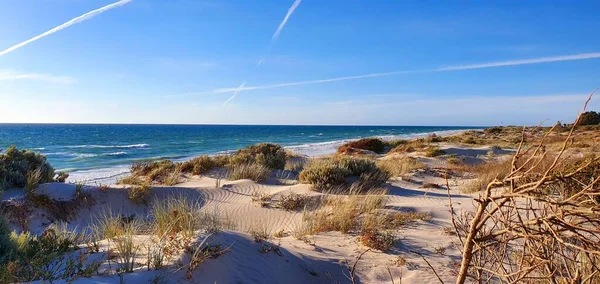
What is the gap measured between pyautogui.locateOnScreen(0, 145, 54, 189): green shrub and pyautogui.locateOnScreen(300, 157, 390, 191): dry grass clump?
24.0ft

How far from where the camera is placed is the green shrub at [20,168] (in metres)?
9.96

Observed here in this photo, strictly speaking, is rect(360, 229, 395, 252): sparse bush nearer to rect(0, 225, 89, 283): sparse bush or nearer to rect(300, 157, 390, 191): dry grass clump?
rect(0, 225, 89, 283): sparse bush

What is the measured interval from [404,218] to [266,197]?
12.2 ft

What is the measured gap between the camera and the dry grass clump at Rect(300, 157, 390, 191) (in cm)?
1099

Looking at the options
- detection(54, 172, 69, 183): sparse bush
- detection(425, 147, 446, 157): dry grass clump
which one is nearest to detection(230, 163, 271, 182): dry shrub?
detection(54, 172, 69, 183): sparse bush

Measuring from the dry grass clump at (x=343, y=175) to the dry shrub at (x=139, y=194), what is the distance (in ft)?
14.3

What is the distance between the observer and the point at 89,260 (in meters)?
4.38

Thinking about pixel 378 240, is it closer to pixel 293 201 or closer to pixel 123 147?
pixel 293 201

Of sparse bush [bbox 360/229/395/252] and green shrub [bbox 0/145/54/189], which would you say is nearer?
sparse bush [bbox 360/229/395/252]

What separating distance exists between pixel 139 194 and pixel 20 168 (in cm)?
336

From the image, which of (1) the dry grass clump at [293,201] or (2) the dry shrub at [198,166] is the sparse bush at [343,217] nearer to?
(1) the dry grass clump at [293,201]

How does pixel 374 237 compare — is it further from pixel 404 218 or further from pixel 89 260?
pixel 89 260

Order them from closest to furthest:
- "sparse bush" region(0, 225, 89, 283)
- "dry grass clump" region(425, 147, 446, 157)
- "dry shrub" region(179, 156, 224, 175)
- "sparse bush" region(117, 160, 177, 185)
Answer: "sparse bush" region(0, 225, 89, 283)
"sparse bush" region(117, 160, 177, 185)
"dry shrub" region(179, 156, 224, 175)
"dry grass clump" region(425, 147, 446, 157)

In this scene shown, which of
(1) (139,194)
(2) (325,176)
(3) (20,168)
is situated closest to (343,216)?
(2) (325,176)
